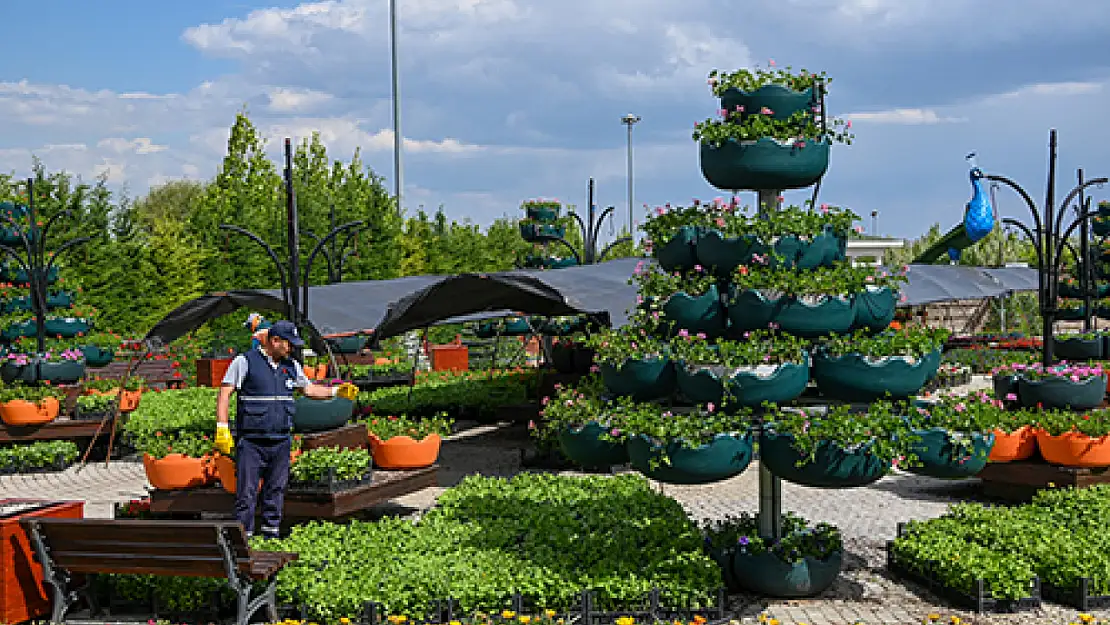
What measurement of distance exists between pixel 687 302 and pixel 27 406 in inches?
406

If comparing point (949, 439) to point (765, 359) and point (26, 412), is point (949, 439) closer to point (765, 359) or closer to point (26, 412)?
point (765, 359)

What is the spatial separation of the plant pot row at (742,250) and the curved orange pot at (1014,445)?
3.82 m

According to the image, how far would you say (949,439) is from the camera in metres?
6.17

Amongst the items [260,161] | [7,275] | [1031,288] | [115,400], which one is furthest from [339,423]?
[260,161]

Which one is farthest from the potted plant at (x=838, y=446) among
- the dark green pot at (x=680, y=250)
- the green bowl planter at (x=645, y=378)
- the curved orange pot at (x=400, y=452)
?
the curved orange pot at (x=400, y=452)

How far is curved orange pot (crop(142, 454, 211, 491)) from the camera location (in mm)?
8703

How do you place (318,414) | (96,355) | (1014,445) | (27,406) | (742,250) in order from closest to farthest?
(742,250) → (318,414) → (1014,445) → (27,406) → (96,355)

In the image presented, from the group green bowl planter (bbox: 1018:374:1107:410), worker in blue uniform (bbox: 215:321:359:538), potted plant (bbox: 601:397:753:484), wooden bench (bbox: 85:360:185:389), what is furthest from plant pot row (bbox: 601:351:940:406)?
wooden bench (bbox: 85:360:185:389)

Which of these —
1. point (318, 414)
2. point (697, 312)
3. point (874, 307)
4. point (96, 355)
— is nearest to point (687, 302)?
point (697, 312)

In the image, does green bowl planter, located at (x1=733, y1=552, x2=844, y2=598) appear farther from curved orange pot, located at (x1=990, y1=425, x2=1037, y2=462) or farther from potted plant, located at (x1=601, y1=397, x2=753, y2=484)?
curved orange pot, located at (x1=990, y1=425, x2=1037, y2=462)

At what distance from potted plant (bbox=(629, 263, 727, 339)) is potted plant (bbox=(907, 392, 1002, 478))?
132 cm

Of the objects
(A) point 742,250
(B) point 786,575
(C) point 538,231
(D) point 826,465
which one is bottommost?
(B) point 786,575

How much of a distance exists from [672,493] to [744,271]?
4986mm

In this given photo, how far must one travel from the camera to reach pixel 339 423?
365 inches
